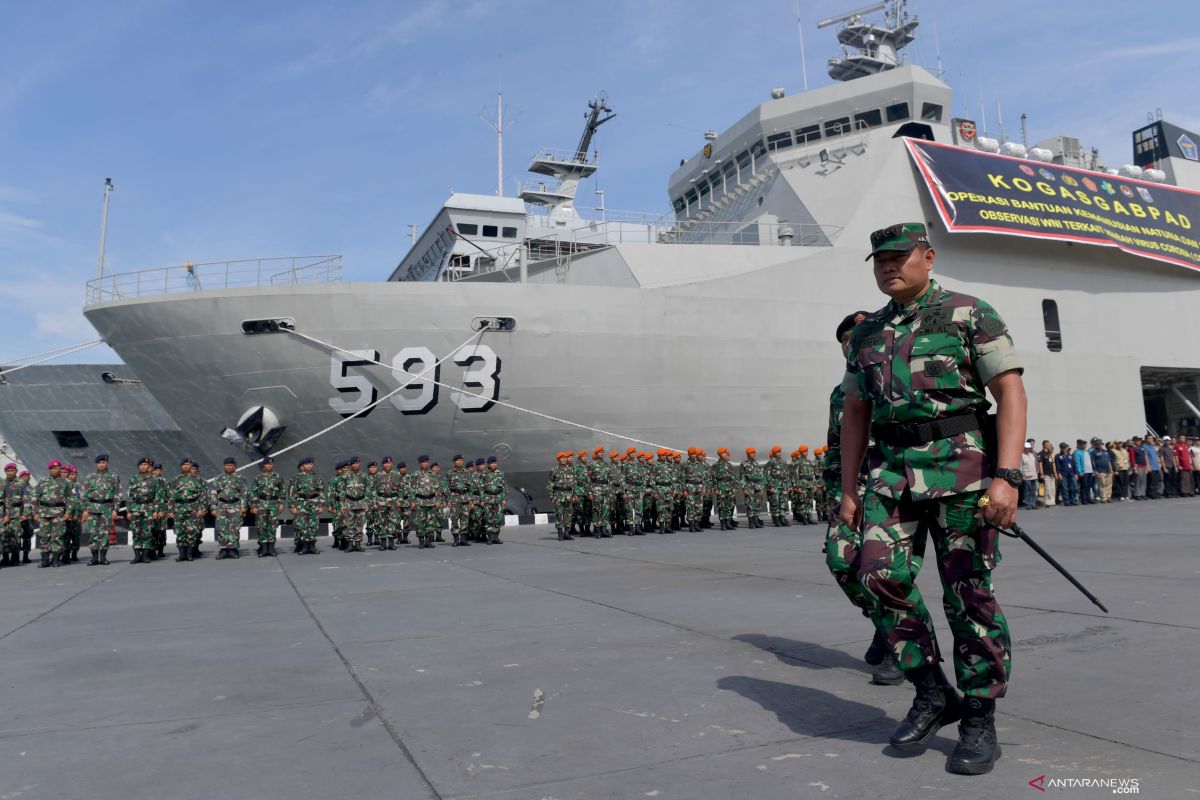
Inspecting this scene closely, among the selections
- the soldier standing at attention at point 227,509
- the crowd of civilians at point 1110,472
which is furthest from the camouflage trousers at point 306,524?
the crowd of civilians at point 1110,472

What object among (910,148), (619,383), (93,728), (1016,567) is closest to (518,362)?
(619,383)

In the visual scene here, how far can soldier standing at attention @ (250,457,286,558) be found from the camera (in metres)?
10.7

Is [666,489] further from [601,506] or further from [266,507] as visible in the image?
[266,507]

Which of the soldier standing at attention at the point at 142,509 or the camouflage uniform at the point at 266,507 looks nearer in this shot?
the soldier standing at attention at the point at 142,509

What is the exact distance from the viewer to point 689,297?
1375 centimetres

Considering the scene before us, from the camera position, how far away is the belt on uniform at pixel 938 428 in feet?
7.88

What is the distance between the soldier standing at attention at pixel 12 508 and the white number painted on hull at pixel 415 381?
163 inches

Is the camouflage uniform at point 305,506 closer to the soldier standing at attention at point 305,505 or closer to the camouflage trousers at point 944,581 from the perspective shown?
the soldier standing at attention at point 305,505

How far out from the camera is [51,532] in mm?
9789

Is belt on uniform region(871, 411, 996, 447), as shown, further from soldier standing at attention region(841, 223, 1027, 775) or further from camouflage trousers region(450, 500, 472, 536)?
camouflage trousers region(450, 500, 472, 536)

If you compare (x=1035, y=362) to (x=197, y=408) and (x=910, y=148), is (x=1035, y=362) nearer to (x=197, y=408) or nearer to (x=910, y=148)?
(x=910, y=148)

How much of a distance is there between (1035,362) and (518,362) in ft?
37.6

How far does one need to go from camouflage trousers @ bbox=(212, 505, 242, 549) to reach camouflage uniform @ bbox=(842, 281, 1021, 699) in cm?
972

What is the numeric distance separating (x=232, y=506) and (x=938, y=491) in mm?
9929
